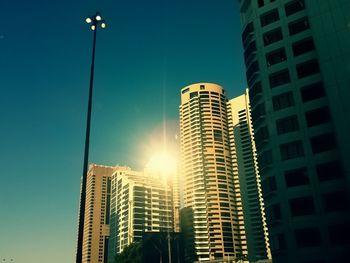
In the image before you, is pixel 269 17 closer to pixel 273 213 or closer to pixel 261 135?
pixel 261 135

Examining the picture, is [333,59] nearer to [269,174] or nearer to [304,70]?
[304,70]

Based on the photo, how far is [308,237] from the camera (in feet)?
126

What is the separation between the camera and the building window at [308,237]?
37656 mm

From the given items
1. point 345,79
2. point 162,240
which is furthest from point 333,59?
point 162,240

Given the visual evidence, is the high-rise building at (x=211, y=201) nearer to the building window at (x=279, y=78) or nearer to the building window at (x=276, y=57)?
the building window at (x=279, y=78)

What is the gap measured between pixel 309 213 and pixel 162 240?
58391 mm

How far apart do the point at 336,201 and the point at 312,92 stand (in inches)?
579

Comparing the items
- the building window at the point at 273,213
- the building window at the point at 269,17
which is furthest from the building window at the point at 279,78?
the building window at the point at 273,213

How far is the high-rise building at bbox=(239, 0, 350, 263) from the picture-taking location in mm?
37750

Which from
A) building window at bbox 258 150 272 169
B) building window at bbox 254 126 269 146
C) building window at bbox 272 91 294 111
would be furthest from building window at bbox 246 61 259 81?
building window at bbox 258 150 272 169

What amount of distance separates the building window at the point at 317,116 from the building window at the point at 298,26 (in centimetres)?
1279

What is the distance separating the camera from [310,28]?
45250mm

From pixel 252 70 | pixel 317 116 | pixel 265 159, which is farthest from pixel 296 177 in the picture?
pixel 252 70

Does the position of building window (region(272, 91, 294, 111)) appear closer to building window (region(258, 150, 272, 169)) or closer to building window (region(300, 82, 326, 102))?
building window (region(300, 82, 326, 102))
